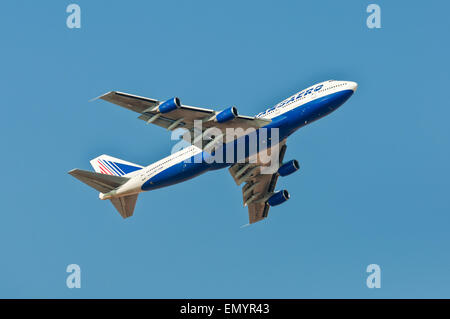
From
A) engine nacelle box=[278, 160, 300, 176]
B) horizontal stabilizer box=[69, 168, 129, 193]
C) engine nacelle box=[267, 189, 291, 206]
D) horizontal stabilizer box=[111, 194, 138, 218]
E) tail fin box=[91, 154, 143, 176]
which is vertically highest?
tail fin box=[91, 154, 143, 176]

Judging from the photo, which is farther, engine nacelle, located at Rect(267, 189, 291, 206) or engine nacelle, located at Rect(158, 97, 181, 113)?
engine nacelle, located at Rect(267, 189, 291, 206)

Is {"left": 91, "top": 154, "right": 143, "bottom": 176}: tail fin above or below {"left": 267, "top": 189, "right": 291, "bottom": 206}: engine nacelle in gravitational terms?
above

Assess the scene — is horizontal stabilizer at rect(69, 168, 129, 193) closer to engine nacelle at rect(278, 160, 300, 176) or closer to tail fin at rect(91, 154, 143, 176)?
tail fin at rect(91, 154, 143, 176)

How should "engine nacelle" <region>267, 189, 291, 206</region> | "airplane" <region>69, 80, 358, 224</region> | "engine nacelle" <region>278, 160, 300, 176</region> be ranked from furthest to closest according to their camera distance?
"engine nacelle" <region>267, 189, 291, 206</region>
"engine nacelle" <region>278, 160, 300, 176</region>
"airplane" <region>69, 80, 358, 224</region>

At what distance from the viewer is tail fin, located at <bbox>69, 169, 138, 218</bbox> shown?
72.6 metres

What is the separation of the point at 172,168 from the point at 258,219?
16.2 metres

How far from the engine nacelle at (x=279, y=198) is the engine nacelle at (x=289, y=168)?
13.7 feet

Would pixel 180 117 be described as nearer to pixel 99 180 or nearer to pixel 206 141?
pixel 206 141

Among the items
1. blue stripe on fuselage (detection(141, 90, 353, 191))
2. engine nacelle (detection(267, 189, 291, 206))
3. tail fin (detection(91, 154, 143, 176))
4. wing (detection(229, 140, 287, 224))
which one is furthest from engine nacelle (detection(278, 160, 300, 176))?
tail fin (detection(91, 154, 143, 176))

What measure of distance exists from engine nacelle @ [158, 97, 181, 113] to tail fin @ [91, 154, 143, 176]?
1291 cm

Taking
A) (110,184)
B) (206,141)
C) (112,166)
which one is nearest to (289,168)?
(206,141)

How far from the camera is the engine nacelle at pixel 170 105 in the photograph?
6450 cm

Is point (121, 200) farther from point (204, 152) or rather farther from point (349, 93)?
point (349, 93)

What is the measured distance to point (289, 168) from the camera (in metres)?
77.1
